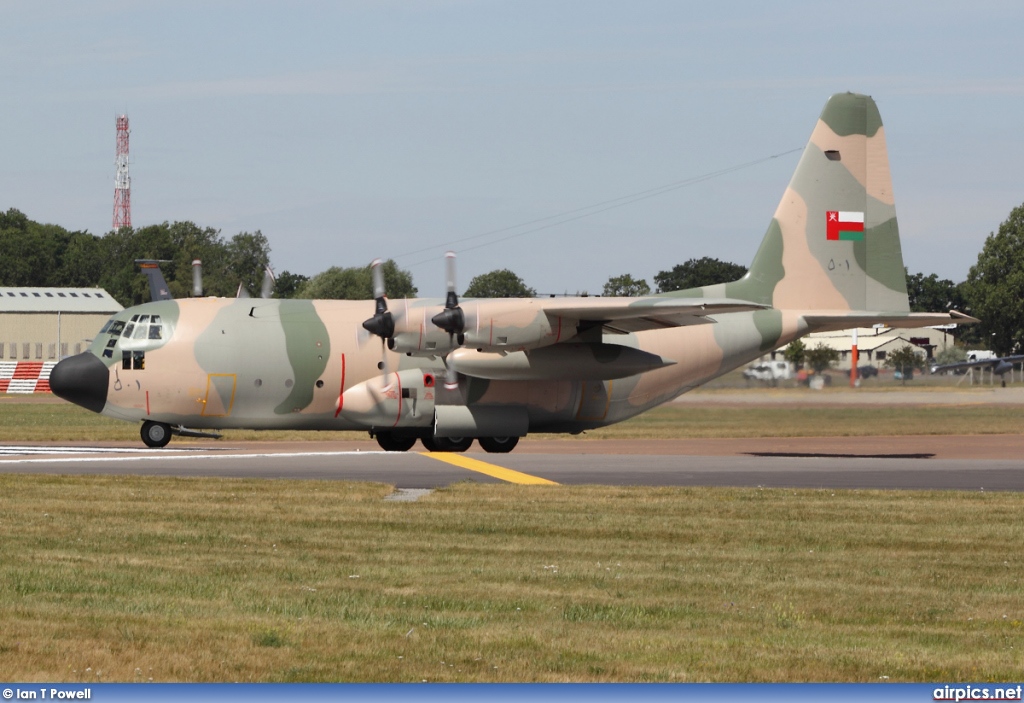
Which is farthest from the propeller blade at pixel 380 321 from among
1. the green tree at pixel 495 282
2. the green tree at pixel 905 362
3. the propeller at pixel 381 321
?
the green tree at pixel 495 282

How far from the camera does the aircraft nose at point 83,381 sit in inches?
1140

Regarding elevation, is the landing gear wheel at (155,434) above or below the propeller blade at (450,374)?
below

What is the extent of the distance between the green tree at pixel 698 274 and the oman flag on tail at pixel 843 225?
80305mm

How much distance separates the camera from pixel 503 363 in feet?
94.7

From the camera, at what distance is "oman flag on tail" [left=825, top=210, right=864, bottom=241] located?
107 feet

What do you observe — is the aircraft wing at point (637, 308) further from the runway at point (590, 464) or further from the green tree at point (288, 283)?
the green tree at point (288, 283)

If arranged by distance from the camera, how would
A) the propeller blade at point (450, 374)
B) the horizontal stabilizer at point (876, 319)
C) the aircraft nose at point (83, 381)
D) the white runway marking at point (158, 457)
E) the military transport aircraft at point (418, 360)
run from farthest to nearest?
the horizontal stabilizer at point (876, 319), the aircraft nose at point (83, 381), the propeller blade at point (450, 374), the military transport aircraft at point (418, 360), the white runway marking at point (158, 457)

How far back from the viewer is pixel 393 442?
31.5m

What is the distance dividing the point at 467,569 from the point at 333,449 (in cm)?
1991

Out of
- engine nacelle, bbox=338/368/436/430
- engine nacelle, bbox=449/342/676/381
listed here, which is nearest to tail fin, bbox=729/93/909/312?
engine nacelle, bbox=449/342/676/381

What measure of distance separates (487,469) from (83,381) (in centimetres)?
983

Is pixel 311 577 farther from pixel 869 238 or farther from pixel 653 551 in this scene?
pixel 869 238

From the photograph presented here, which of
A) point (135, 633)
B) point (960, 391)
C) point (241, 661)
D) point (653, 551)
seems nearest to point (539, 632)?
point (241, 661)

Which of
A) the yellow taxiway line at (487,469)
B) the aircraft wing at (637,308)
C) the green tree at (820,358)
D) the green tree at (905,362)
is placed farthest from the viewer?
the green tree at (905,362)
